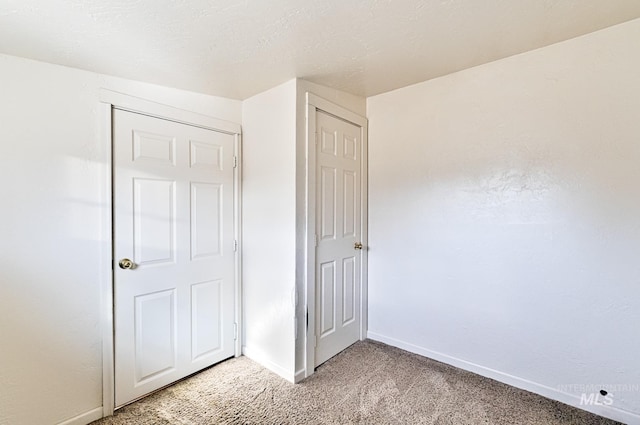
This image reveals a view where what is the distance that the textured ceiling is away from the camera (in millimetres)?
1318

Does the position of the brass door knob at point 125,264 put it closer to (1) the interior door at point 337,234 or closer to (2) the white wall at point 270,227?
(2) the white wall at point 270,227

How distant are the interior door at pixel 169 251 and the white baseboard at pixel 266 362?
0.15 meters

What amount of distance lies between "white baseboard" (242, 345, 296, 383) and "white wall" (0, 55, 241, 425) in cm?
101

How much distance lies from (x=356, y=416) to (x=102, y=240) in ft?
6.28

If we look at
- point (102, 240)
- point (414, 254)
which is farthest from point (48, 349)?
point (414, 254)

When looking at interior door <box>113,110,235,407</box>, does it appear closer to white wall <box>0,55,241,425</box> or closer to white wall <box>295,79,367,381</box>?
white wall <box>0,55,241,425</box>

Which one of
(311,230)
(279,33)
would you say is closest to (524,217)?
(311,230)

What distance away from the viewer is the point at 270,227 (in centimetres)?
223

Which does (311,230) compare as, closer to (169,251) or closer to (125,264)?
(169,251)

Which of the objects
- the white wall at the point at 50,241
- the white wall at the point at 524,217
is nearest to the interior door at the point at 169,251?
the white wall at the point at 50,241

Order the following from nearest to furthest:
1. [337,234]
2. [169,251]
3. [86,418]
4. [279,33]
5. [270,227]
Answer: [279,33] < [86,418] < [169,251] < [270,227] < [337,234]

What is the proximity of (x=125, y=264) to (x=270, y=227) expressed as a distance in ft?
3.25

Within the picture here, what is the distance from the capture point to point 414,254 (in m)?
2.39

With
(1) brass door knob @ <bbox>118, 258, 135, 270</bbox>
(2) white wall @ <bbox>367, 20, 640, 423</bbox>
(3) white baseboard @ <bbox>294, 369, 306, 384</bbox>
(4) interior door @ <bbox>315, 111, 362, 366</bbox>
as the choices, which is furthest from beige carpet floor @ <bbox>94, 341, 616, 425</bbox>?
(1) brass door knob @ <bbox>118, 258, 135, 270</bbox>
